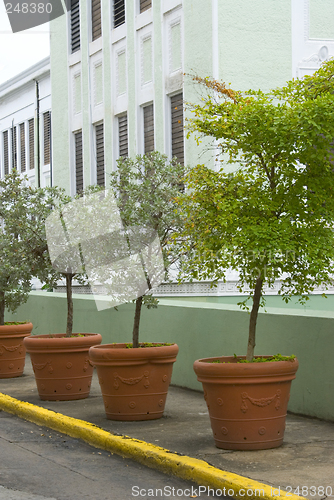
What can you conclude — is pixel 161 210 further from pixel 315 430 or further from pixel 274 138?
pixel 315 430

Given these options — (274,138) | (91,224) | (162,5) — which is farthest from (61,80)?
(274,138)

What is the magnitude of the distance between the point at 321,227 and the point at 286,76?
31.4 feet

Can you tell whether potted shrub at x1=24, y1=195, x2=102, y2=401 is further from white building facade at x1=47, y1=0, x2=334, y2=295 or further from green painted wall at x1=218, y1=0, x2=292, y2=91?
green painted wall at x1=218, y1=0, x2=292, y2=91

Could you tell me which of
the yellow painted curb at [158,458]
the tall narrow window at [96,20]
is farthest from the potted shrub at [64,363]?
the tall narrow window at [96,20]

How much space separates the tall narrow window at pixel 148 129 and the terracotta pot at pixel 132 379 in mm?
9477

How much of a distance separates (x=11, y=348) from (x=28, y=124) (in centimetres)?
1705

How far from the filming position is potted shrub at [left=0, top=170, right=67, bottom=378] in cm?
1044

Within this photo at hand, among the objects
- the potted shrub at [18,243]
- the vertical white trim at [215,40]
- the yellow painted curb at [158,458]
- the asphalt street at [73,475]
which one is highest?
the vertical white trim at [215,40]

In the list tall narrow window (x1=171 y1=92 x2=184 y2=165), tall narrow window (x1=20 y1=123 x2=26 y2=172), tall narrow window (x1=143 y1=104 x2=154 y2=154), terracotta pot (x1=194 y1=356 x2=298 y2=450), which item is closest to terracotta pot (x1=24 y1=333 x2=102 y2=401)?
terracotta pot (x1=194 y1=356 x2=298 y2=450)

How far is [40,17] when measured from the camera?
2111 cm

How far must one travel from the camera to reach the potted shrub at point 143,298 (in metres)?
7.93

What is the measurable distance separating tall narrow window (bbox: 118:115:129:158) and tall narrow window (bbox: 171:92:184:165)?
7.04ft

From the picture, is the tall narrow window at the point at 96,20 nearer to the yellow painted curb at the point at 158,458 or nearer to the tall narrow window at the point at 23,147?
the tall narrow window at the point at 23,147

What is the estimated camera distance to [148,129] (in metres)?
17.0
